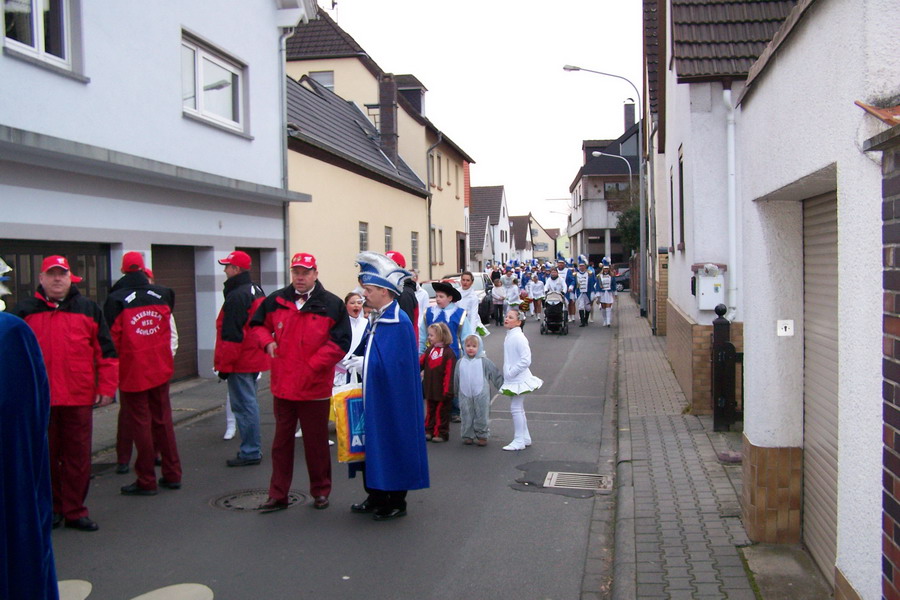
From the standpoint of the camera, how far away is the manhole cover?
6.48m

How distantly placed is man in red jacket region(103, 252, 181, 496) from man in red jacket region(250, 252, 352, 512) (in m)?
1.00

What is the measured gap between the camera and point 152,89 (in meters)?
11.4

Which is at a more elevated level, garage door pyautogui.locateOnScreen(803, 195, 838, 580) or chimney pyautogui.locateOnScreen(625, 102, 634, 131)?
chimney pyautogui.locateOnScreen(625, 102, 634, 131)

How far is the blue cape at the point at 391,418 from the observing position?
5.91 metres

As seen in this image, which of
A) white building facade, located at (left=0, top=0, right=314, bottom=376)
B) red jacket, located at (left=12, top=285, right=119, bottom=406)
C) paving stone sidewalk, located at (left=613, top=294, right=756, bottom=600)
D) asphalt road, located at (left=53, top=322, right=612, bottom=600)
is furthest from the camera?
white building facade, located at (left=0, top=0, right=314, bottom=376)

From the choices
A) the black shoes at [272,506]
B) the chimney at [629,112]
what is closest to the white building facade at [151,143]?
the black shoes at [272,506]

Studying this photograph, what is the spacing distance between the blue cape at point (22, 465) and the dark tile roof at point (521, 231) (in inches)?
4076

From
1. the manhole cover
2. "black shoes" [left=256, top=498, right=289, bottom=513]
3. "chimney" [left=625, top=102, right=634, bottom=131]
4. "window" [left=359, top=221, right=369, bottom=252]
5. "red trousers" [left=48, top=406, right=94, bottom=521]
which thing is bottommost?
the manhole cover

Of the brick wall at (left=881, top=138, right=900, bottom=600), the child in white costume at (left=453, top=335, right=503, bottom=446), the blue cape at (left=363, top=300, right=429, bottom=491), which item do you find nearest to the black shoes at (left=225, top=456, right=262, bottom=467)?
the child in white costume at (left=453, top=335, right=503, bottom=446)

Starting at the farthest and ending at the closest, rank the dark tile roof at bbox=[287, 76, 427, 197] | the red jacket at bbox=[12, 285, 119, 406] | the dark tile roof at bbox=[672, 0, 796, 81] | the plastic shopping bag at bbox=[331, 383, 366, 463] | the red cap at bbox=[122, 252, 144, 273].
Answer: the dark tile roof at bbox=[287, 76, 427, 197] < the dark tile roof at bbox=[672, 0, 796, 81] < the red cap at bbox=[122, 252, 144, 273] < the plastic shopping bag at bbox=[331, 383, 366, 463] < the red jacket at bbox=[12, 285, 119, 406]

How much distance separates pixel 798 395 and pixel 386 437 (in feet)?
8.90

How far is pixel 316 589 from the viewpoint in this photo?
15.7 ft

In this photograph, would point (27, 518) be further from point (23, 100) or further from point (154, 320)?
point (23, 100)

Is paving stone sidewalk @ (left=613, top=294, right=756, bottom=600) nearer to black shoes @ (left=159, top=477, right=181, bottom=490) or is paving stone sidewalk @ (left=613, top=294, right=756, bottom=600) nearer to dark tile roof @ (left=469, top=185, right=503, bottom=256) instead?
black shoes @ (left=159, top=477, right=181, bottom=490)
